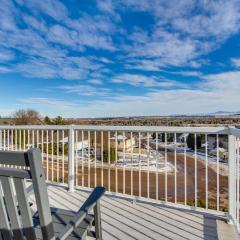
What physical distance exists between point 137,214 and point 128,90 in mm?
31131

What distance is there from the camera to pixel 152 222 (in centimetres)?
327

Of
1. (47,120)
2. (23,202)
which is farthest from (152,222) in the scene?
(47,120)

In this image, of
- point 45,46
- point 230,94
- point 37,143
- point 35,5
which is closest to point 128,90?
point 230,94

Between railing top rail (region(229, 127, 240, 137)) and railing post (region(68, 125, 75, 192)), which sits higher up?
railing top rail (region(229, 127, 240, 137))

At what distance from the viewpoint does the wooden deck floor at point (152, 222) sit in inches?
115

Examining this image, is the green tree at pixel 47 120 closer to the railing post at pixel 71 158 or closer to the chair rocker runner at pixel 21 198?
the railing post at pixel 71 158

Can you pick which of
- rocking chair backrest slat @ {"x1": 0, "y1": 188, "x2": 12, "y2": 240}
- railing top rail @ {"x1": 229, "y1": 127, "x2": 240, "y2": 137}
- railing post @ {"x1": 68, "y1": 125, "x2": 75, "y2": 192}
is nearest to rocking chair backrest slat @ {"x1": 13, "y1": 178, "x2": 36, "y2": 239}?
rocking chair backrest slat @ {"x1": 0, "y1": 188, "x2": 12, "y2": 240}

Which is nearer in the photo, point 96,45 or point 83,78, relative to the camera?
point 96,45

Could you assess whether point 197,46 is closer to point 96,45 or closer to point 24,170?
point 96,45

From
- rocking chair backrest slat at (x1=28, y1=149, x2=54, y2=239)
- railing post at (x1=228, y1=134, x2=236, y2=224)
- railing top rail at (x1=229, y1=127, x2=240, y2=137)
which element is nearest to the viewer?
rocking chair backrest slat at (x1=28, y1=149, x2=54, y2=239)

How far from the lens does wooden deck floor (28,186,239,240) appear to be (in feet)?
9.57

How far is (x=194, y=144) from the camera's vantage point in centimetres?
362

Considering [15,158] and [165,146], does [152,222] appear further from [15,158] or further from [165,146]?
[15,158]

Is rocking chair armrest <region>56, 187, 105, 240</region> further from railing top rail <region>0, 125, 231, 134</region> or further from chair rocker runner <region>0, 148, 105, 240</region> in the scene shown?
railing top rail <region>0, 125, 231, 134</region>
